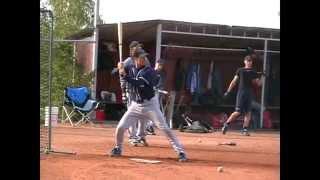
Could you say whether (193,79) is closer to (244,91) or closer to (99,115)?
(99,115)

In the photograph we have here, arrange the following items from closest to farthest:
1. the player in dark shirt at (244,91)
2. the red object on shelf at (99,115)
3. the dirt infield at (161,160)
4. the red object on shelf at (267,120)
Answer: the dirt infield at (161,160) → the player in dark shirt at (244,91) → the red object on shelf at (99,115) → the red object on shelf at (267,120)

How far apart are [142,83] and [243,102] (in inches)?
239

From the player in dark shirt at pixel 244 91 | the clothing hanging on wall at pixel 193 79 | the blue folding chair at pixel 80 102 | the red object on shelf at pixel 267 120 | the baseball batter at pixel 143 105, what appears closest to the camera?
the baseball batter at pixel 143 105

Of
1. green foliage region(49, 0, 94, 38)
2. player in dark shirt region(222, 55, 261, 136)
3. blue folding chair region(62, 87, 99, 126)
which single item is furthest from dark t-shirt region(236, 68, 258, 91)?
green foliage region(49, 0, 94, 38)

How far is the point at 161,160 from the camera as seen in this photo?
29.8 feet

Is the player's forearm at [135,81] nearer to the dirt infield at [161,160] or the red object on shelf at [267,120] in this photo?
the dirt infield at [161,160]

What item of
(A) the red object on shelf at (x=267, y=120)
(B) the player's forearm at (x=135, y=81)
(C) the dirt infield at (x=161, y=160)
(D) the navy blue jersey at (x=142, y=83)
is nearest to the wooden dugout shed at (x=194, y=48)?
(A) the red object on shelf at (x=267, y=120)

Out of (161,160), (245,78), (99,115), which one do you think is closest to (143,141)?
(161,160)

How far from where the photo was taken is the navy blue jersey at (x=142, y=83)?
9.26 m

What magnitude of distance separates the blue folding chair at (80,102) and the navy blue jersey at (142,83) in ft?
24.7
